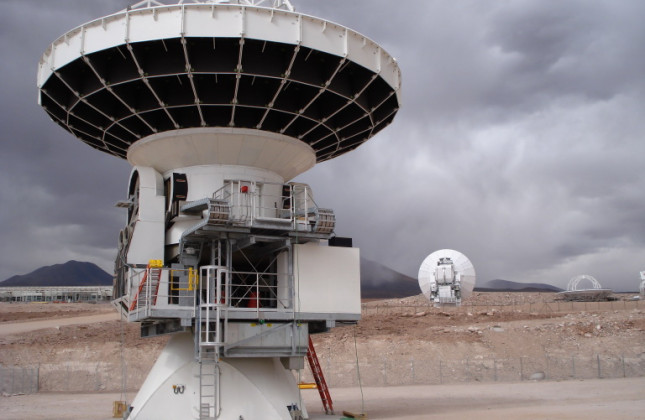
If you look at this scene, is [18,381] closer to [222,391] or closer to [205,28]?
[222,391]

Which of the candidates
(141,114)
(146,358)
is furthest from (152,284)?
(146,358)

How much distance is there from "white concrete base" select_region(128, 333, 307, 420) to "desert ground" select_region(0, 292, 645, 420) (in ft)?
51.9

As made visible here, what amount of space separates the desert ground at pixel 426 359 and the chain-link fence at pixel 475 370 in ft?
0.27

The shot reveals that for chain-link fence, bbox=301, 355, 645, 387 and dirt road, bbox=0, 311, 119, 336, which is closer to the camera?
chain-link fence, bbox=301, 355, 645, 387

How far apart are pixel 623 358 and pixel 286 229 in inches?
1674

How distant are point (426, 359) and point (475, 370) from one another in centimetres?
407

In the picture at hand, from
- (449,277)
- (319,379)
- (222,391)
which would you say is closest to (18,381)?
(319,379)

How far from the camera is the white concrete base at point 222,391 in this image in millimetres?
20438

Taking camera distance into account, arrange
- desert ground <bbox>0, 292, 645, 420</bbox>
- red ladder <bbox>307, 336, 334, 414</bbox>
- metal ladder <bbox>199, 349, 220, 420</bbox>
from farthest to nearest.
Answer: desert ground <bbox>0, 292, 645, 420</bbox>, red ladder <bbox>307, 336, 334, 414</bbox>, metal ladder <bbox>199, 349, 220, 420</bbox>

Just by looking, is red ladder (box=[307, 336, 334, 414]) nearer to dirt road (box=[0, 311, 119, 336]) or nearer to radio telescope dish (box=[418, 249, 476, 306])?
radio telescope dish (box=[418, 249, 476, 306])

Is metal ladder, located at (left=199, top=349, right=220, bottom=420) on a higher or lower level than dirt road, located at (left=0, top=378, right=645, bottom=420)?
higher

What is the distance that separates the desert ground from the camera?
41.8 m

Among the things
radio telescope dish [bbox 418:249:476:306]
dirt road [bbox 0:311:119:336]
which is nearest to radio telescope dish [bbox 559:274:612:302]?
radio telescope dish [bbox 418:249:476:306]

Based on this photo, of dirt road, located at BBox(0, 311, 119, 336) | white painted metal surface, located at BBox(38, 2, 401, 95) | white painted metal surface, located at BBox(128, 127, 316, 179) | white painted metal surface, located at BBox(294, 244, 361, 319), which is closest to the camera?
white painted metal surface, located at BBox(38, 2, 401, 95)
